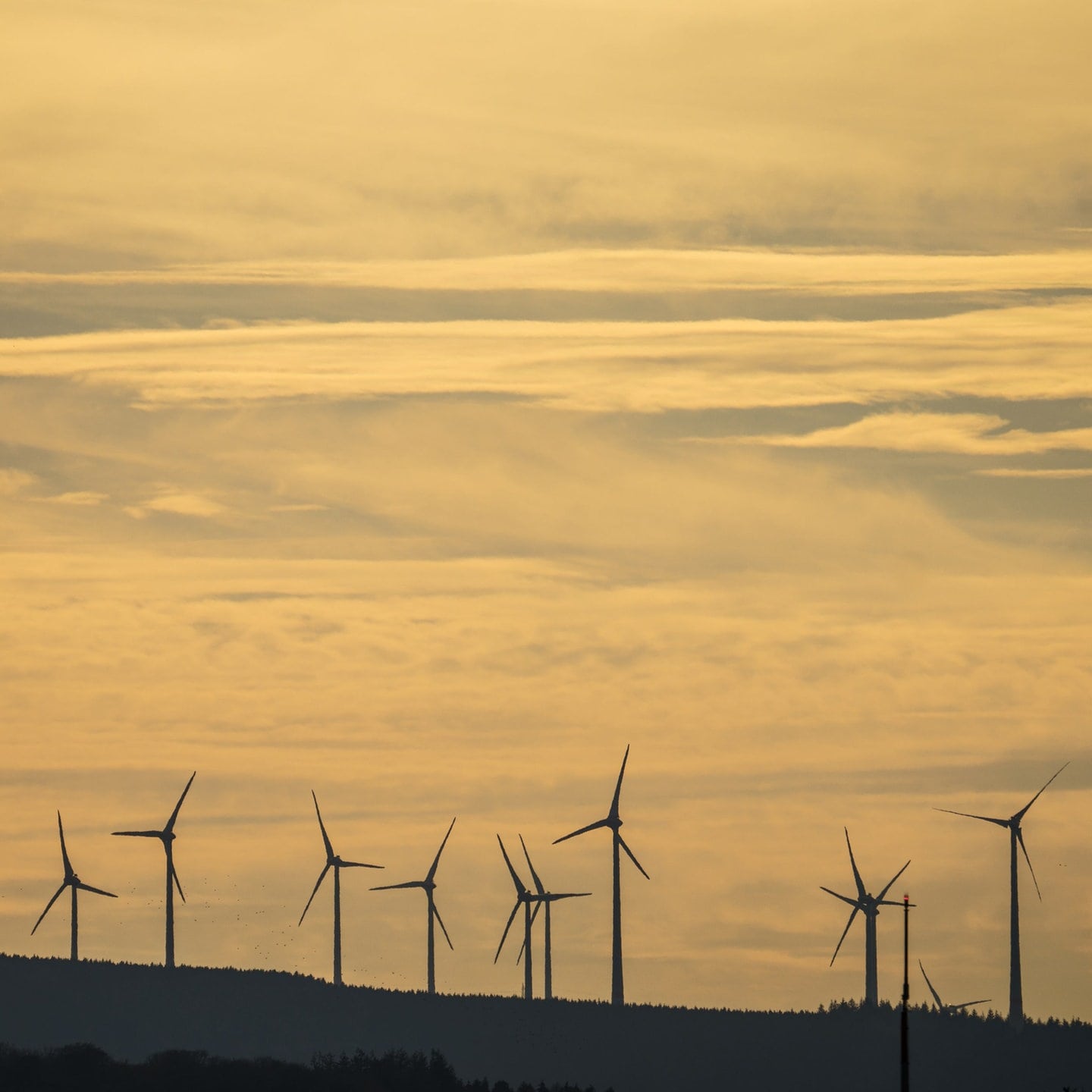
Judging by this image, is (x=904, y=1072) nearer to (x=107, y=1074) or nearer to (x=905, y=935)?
(x=905, y=935)

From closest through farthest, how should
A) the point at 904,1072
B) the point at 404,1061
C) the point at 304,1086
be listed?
the point at 904,1072 → the point at 304,1086 → the point at 404,1061

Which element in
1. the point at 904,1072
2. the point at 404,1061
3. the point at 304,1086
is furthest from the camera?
the point at 404,1061

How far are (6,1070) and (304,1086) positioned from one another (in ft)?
54.0

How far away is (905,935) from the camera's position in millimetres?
86062

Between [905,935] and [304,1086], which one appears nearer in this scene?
[905,935]

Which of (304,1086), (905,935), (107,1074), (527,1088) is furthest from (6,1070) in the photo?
(905,935)

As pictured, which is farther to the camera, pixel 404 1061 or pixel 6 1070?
pixel 404 1061

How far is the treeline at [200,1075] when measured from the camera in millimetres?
136500

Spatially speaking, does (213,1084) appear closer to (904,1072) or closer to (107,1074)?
(107,1074)

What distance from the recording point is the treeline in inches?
5374

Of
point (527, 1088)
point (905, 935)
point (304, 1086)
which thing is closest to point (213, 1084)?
point (304, 1086)

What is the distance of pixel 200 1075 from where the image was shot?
139 meters

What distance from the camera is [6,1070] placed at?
14075 cm

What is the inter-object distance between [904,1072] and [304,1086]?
58399mm
